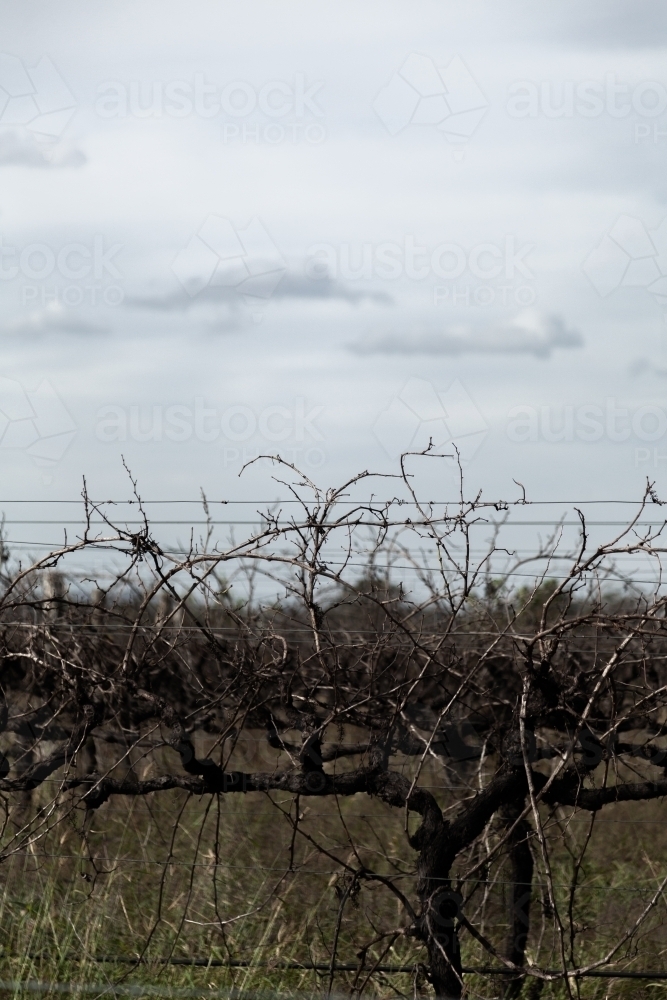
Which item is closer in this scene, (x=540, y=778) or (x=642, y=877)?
(x=540, y=778)

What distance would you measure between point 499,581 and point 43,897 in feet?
8.27

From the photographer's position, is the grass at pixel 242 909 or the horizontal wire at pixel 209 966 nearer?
the horizontal wire at pixel 209 966

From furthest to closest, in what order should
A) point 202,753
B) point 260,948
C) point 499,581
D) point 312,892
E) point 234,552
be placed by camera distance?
1. point 202,753
2. point 312,892
3. point 499,581
4. point 260,948
5. point 234,552

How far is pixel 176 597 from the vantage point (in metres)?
3.78

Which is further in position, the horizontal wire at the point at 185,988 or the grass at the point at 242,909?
the grass at the point at 242,909

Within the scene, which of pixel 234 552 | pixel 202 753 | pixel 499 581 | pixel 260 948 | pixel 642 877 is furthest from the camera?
pixel 202 753

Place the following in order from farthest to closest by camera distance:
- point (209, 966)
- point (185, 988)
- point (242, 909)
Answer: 1. point (242, 909)
2. point (209, 966)
3. point (185, 988)

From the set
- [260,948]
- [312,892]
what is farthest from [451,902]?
[312,892]

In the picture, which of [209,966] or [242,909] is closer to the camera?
[209,966]

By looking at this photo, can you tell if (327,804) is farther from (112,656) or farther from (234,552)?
(234,552)

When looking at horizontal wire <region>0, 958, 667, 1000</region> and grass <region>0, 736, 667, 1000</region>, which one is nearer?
horizontal wire <region>0, 958, 667, 1000</region>

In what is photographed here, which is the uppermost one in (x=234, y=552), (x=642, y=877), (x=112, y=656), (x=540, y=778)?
(x=234, y=552)

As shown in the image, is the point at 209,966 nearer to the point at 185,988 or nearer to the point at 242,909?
the point at 185,988

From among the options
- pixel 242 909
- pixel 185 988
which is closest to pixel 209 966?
pixel 185 988
